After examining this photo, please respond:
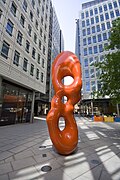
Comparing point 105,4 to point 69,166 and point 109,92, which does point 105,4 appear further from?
point 69,166

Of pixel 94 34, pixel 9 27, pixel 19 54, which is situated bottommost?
pixel 19 54

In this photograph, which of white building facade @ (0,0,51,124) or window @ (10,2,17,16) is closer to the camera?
white building facade @ (0,0,51,124)

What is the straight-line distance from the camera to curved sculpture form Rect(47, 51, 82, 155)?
4.18 meters

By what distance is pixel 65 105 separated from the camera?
4.69 metres

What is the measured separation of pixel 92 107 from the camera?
1045 inches

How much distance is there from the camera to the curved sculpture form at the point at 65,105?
13.7ft

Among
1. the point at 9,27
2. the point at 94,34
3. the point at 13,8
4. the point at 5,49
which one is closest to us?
the point at 5,49

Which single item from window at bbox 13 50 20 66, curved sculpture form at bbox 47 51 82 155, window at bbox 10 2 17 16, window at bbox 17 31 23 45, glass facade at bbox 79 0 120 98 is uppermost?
glass facade at bbox 79 0 120 98

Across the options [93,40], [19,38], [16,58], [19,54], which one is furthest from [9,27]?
[93,40]

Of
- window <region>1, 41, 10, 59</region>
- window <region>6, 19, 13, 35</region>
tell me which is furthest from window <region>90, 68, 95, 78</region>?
window <region>1, 41, 10, 59</region>

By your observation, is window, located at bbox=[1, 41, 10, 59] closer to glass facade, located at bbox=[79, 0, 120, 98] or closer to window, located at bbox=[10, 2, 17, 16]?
window, located at bbox=[10, 2, 17, 16]

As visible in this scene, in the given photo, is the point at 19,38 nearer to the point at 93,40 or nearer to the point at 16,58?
the point at 16,58

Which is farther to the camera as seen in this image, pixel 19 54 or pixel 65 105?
pixel 19 54

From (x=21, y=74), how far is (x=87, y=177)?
1235cm
